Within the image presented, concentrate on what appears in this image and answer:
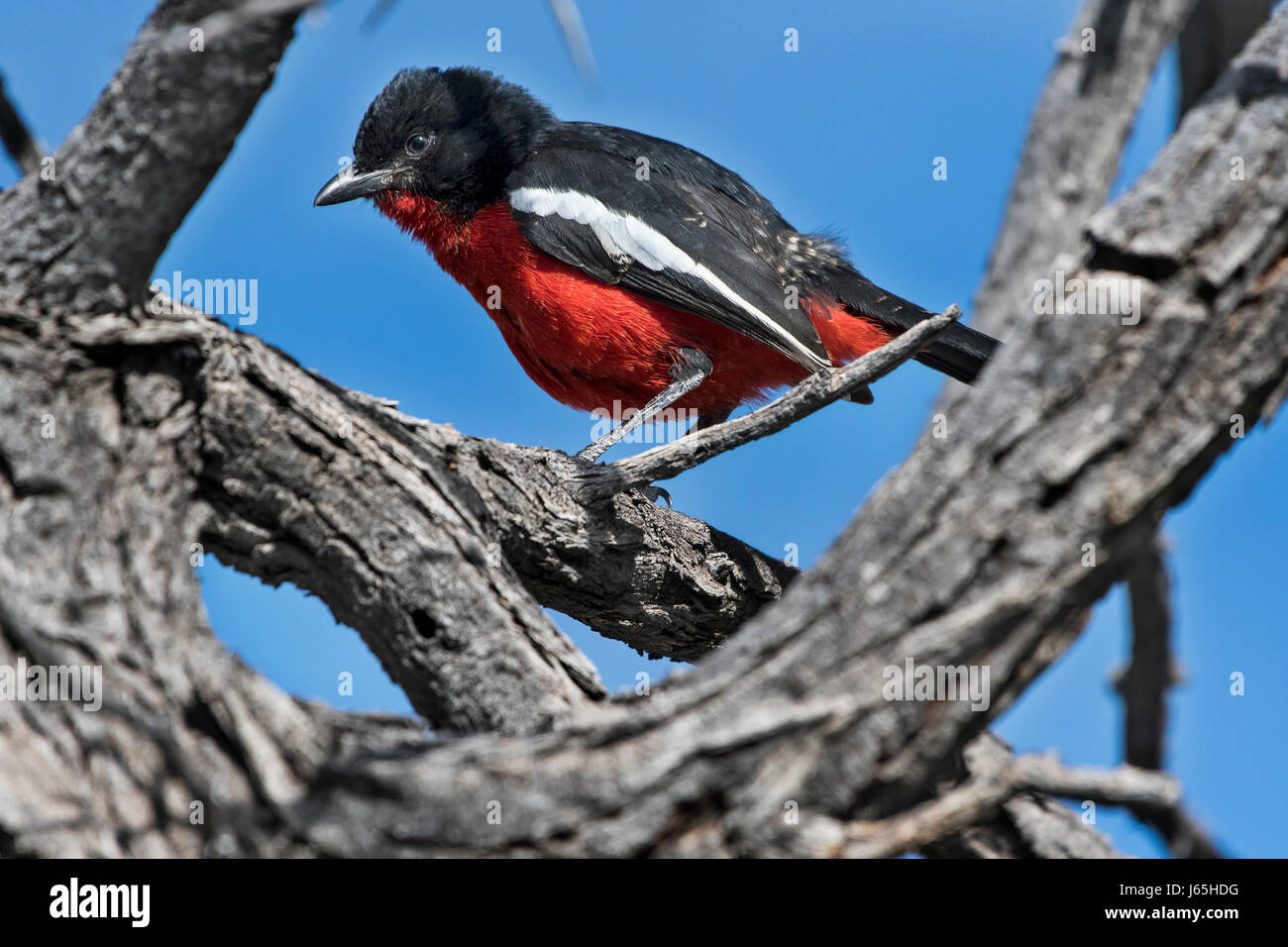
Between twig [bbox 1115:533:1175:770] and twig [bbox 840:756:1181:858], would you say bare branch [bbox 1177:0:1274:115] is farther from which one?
twig [bbox 840:756:1181:858]

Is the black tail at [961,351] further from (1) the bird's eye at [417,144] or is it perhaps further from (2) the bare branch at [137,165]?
(2) the bare branch at [137,165]

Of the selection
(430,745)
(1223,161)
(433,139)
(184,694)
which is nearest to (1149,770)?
(1223,161)

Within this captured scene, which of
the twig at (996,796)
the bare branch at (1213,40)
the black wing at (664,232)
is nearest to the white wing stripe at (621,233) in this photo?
the black wing at (664,232)

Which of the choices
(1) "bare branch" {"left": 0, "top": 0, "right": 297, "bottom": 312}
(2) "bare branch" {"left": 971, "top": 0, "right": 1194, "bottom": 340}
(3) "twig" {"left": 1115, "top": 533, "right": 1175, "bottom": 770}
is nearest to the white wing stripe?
(2) "bare branch" {"left": 971, "top": 0, "right": 1194, "bottom": 340}

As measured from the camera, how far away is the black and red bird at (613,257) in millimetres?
5613

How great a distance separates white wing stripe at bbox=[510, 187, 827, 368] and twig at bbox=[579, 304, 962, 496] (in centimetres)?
154

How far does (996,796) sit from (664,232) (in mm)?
4004

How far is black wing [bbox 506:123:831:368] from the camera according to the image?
217 inches

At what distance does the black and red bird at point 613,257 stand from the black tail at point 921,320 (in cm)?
1

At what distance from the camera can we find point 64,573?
2.78 m

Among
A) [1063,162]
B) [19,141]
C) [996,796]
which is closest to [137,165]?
[19,141]

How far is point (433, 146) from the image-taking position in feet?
20.6
